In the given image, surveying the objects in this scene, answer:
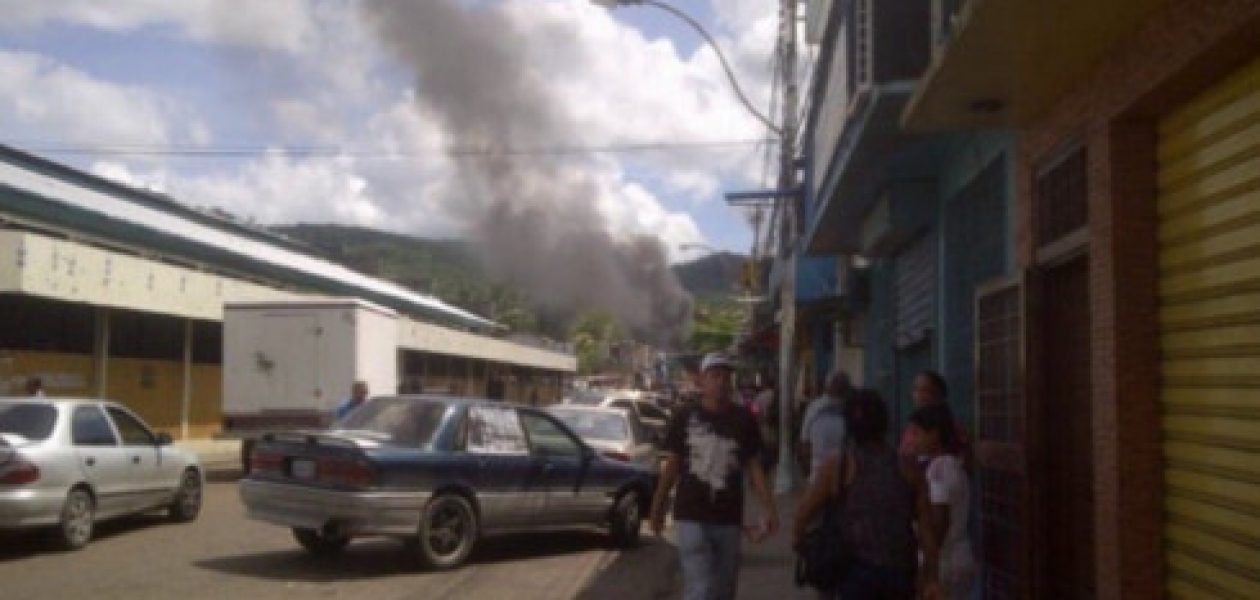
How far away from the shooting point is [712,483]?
754 centimetres

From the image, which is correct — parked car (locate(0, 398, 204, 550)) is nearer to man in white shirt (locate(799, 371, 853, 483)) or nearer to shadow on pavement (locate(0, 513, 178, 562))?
shadow on pavement (locate(0, 513, 178, 562))

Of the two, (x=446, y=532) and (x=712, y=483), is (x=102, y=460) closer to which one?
(x=446, y=532)

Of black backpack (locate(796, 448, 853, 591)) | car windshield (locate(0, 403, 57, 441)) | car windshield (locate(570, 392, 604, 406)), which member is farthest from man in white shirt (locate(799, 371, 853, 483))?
car windshield (locate(570, 392, 604, 406))

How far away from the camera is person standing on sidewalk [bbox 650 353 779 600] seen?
7.52 m

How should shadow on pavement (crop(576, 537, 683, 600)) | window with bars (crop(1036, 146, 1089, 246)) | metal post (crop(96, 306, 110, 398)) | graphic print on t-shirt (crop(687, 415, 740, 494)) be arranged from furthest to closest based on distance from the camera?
metal post (crop(96, 306, 110, 398)) → shadow on pavement (crop(576, 537, 683, 600)) → graphic print on t-shirt (crop(687, 415, 740, 494)) → window with bars (crop(1036, 146, 1089, 246))

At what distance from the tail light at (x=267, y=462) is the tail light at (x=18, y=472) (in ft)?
5.99

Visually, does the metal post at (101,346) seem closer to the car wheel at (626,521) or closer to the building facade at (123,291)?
the building facade at (123,291)

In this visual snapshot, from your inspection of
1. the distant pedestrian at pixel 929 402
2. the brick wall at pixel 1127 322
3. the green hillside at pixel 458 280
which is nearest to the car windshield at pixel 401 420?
the distant pedestrian at pixel 929 402

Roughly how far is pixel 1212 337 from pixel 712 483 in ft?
9.08

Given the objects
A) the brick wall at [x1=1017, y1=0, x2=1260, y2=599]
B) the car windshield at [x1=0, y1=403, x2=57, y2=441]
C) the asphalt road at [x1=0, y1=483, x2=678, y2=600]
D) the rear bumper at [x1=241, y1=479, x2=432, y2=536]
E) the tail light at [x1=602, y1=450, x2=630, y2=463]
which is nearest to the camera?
the brick wall at [x1=1017, y1=0, x2=1260, y2=599]

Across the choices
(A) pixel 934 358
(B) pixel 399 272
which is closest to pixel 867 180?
(A) pixel 934 358

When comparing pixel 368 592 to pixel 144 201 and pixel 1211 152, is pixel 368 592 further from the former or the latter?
pixel 144 201

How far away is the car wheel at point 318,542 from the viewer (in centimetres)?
1248

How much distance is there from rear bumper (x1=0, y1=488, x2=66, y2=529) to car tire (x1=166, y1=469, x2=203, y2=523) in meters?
2.65
